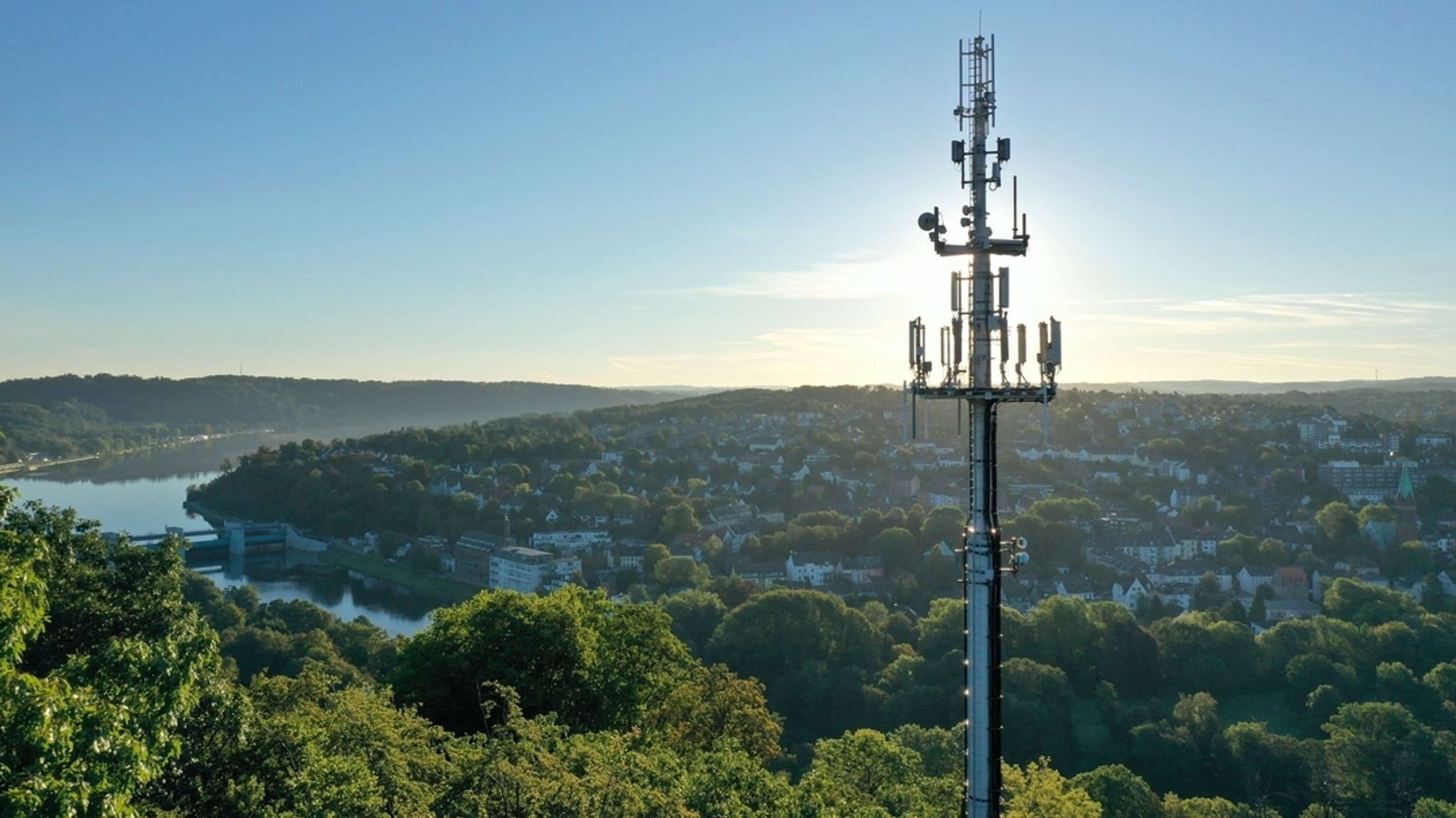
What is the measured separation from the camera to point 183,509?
9300 cm

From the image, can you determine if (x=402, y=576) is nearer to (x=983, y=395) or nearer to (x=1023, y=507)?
(x=1023, y=507)

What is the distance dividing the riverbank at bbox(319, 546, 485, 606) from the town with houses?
1241mm

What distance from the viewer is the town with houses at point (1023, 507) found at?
59906 millimetres

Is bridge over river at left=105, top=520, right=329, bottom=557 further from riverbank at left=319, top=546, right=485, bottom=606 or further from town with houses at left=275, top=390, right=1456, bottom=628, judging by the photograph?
town with houses at left=275, top=390, right=1456, bottom=628

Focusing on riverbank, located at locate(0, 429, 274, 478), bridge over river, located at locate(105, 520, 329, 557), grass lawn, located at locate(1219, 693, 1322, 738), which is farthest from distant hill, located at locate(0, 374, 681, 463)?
grass lawn, located at locate(1219, 693, 1322, 738)

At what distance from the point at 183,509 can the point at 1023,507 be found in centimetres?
7207

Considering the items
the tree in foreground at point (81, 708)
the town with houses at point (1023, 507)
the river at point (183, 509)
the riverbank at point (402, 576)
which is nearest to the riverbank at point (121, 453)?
the river at point (183, 509)

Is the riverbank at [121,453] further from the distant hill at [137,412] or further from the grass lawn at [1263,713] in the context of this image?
the grass lawn at [1263,713]

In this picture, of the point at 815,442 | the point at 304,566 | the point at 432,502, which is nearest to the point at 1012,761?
the point at 304,566

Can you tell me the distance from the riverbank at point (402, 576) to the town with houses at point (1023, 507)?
4.07 ft

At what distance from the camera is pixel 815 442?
365 feet

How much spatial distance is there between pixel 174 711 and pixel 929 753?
22.7 metres

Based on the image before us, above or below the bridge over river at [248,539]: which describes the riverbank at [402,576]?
below

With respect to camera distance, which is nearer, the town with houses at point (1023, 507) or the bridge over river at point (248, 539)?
the town with houses at point (1023, 507)
